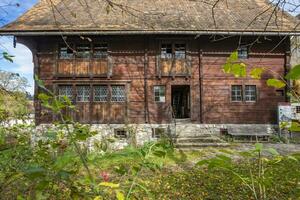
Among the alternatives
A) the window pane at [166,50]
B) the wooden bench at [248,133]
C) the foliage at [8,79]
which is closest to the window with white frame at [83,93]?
the window pane at [166,50]

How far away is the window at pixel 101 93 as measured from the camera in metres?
15.7

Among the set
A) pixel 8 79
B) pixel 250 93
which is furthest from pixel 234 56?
pixel 250 93

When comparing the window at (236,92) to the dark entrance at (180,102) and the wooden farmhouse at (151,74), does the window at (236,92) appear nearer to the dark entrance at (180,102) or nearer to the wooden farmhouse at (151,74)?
the wooden farmhouse at (151,74)

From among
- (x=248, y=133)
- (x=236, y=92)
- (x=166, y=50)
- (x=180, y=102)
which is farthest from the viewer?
(x=180, y=102)

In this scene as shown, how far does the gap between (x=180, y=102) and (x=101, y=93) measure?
18.2 feet

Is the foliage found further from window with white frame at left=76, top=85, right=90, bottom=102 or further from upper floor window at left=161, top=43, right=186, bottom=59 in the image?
upper floor window at left=161, top=43, right=186, bottom=59

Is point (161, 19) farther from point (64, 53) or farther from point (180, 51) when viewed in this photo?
point (64, 53)

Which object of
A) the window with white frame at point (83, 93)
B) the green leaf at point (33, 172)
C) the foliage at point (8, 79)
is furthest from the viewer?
the window with white frame at point (83, 93)

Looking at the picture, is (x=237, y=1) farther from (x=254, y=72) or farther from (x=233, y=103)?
(x=254, y=72)

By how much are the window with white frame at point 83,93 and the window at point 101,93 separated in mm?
411

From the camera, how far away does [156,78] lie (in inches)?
626

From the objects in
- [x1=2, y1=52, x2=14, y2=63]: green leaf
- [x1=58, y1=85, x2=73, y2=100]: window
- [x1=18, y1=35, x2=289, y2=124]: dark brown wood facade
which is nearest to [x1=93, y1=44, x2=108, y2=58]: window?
[x1=18, y1=35, x2=289, y2=124]: dark brown wood facade

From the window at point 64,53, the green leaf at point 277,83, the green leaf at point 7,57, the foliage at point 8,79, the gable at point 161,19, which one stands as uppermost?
the gable at point 161,19

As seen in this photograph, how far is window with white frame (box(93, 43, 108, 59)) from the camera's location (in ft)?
52.3
